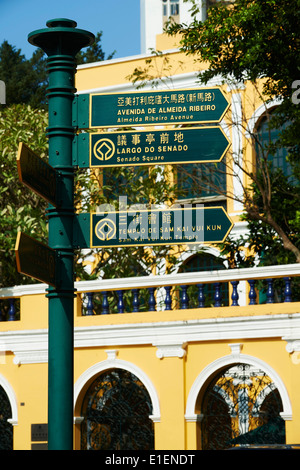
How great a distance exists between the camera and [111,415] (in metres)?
14.2

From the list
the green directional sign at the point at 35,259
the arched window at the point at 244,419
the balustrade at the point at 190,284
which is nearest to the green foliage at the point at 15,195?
the balustrade at the point at 190,284

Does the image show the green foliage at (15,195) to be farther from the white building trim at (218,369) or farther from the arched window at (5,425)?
the white building trim at (218,369)

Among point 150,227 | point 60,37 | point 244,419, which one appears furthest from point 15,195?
point 150,227

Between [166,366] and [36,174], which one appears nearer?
[36,174]

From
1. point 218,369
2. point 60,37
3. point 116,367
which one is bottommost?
point 218,369

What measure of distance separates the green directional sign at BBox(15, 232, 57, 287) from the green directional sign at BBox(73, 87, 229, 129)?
126 centimetres

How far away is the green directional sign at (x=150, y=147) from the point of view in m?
7.50

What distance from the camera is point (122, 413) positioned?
1424 centimetres

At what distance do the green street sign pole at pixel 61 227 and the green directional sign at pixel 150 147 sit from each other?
17 cm

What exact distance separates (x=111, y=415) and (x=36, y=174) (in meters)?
8.00

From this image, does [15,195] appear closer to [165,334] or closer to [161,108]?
[165,334]

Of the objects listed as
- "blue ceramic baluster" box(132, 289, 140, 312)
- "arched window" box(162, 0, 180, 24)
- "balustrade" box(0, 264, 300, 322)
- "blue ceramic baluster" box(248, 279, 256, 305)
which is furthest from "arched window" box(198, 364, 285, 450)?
"arched window" box(162, 0, 180, 24)

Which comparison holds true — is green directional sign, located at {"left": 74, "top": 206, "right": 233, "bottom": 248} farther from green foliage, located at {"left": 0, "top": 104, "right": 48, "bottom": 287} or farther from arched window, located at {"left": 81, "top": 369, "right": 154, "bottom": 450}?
green foliage, located at {"left": 0, "top": 104, "right": 48, "bottom": 287}

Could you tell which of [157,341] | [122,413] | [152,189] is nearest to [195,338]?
[157,341]
